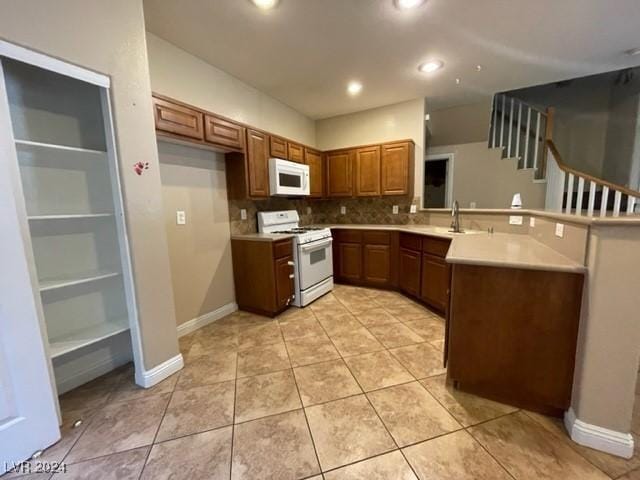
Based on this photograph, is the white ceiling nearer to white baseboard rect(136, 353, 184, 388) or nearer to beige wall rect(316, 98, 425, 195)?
beige wall rect(316, 98, 425, 195)

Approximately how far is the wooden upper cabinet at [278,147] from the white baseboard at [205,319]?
1868 mm

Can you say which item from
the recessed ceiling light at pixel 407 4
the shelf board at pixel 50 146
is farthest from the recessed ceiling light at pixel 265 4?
the shelf board at pixel 50 146

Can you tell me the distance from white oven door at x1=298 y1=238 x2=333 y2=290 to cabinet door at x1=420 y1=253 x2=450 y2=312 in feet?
4.00

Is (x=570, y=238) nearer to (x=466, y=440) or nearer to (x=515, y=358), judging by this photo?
(x=515, y=358)

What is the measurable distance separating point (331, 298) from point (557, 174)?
331cm

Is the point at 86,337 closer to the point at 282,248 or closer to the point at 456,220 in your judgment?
the point at 282,248

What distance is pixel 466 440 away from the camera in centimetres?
138

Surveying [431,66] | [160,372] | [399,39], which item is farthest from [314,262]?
[431,66]

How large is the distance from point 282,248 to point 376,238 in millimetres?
1439

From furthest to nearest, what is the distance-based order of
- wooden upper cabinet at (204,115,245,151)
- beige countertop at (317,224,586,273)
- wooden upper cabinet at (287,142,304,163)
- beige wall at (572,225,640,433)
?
wooden upper cabinet at (287,142,304,163) < wooden upper cabinet at (204,115,245,151) < beige countertop at (317,224,586,273) < beige wall at (572,225,640,433)

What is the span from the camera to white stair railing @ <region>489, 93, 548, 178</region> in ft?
13.6

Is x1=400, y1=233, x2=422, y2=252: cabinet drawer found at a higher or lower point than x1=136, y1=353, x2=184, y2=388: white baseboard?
higher

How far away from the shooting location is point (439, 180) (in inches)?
213

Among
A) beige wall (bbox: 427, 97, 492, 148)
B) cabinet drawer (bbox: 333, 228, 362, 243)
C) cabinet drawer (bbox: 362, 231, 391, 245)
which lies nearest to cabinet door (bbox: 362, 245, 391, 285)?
cabinet drawer (bbox: 362, 231, 391, 245)
